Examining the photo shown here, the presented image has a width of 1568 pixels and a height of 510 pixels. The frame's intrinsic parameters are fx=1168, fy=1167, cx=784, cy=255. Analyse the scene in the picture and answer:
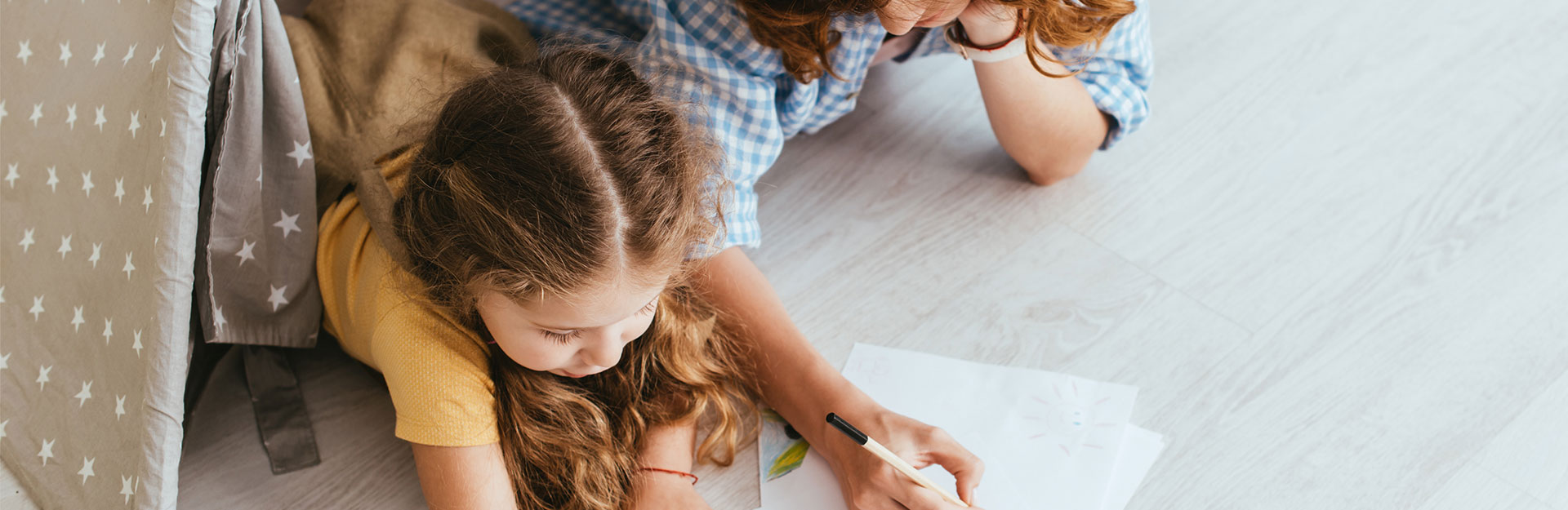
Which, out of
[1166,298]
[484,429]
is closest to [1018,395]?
[1166,298]

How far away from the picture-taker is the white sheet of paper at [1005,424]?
833 mm

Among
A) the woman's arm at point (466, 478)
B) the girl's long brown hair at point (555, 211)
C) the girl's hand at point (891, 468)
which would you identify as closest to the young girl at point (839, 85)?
the girl's hand at point (891, 468)

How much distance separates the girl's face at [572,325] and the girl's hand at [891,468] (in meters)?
0.18

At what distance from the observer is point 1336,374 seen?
0.92 m

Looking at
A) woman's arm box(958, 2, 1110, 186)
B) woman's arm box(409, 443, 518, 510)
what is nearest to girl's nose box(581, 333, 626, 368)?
woman's arm box(409, 443, 518, 510)

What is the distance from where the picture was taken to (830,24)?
888 mm

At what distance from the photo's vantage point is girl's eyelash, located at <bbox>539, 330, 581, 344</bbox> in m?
0.72

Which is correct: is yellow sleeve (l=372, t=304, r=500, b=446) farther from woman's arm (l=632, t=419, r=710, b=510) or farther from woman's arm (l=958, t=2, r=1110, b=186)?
woman's arm (l=958, t=2, r=1110, b=186)

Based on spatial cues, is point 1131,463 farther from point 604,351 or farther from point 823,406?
point 604,351

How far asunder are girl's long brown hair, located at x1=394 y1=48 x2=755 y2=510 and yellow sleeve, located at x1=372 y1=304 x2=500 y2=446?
0.8 inches

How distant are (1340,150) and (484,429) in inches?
32.9

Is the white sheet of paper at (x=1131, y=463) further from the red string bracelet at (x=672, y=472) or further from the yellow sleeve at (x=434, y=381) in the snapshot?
the yellow sleeve at (x=434, y=381)

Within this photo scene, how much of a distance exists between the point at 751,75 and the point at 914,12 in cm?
20

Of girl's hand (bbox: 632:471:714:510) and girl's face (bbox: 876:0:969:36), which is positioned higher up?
girl's face (bbox: 876:0:969:36)
